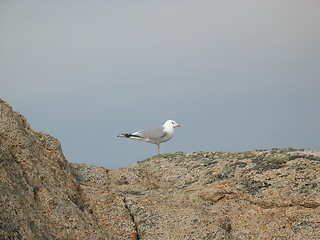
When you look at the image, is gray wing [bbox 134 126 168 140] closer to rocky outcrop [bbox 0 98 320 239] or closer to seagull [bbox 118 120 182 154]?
seagull [bbox 118 120 182 154]

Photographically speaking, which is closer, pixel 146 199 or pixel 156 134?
pixel 146 199

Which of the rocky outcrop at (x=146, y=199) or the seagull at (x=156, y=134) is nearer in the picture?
the rocky outcrop at (x=146, y=199)

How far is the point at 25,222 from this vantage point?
861cm

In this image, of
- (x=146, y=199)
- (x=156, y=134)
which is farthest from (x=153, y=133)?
(x=146, y=199)

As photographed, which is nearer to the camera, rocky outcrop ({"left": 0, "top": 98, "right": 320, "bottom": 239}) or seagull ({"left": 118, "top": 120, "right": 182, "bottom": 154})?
rocky outcrop ({"left": 0, "top": 98, "right": 320, "bottom": 239})

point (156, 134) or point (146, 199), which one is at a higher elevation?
point (156, 134)

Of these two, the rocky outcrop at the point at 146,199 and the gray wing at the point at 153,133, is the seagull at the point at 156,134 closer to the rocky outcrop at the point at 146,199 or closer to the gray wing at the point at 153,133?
the gray wing at the point at 153,133

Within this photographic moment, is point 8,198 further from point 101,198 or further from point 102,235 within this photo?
point 101,198

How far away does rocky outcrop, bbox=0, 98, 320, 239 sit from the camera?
9.60 m

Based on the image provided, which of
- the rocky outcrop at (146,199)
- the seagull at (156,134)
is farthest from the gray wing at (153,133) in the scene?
the rocky outcrop at (146,199)

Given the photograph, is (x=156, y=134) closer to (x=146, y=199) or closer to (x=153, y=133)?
(x=153, y=133)

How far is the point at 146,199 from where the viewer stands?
12.1 m

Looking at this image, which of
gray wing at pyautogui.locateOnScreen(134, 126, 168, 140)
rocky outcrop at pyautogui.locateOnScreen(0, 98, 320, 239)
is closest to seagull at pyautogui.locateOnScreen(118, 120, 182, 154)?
gray wing at pyautogui.locateOnScreen(134, 126, 168, 140)

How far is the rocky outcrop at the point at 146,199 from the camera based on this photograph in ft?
31.5
